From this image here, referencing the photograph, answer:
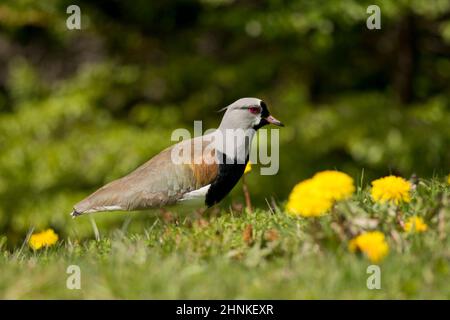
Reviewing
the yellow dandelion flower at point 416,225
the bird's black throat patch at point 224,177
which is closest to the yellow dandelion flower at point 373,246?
the yellow dandelion flower at point 416,225

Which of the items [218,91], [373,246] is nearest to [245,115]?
[373,246]

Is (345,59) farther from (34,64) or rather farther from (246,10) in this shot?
(34,64)

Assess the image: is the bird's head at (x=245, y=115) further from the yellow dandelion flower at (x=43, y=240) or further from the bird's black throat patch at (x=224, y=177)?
the yellow dandelion flower at (x=43, y=240)

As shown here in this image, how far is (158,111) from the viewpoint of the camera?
12.2 m

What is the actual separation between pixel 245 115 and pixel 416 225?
167 cm

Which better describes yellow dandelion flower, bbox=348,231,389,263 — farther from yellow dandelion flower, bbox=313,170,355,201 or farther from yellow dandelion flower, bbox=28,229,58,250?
yellow dandelion flower, bbox=28,229,58,250

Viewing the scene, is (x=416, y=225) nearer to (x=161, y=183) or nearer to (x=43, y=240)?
(x=161, y=183)

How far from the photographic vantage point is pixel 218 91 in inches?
492

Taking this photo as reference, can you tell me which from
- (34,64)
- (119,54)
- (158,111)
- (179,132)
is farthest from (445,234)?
(34,64)

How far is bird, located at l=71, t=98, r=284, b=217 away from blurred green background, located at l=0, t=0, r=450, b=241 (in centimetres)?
442

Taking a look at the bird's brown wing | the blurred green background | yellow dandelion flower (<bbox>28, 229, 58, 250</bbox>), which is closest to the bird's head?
the bird's brown wing

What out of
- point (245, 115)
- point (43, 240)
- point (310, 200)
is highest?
point (245, 115)

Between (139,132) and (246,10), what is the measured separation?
6.66ft

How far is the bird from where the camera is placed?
5641mm
